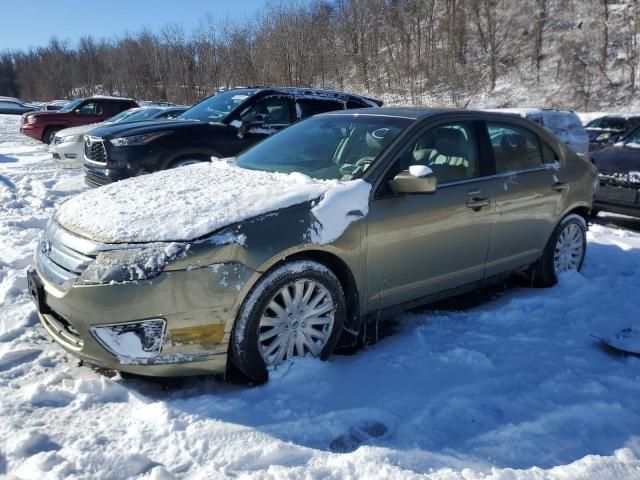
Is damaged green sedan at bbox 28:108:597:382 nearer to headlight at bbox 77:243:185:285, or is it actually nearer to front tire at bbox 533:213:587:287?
headlight at bbox 77:243:185:285

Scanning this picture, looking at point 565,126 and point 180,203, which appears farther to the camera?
point 565,126

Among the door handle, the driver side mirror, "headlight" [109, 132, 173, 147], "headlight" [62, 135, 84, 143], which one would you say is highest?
"headlight" [109, 132, 173, 147]

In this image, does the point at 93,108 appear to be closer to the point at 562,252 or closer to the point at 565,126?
the point at 565,126

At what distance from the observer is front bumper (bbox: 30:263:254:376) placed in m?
2.61

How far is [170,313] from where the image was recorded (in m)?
2.64

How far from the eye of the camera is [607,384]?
317cm

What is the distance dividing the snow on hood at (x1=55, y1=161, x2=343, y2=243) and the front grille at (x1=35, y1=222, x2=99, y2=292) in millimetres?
59

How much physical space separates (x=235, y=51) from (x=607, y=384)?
40.1 meters

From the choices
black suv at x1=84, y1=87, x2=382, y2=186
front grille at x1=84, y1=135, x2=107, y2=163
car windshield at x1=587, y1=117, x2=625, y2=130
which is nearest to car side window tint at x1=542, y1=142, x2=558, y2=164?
black suv at x1=84, y1=87, x2=382, y2=186

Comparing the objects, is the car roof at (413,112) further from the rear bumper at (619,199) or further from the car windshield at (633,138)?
the car windshield at (633,138)

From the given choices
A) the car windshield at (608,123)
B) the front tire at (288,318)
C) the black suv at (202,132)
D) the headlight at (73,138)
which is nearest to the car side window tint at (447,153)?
the front tire at (288,318)

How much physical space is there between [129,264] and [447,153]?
94.6 inches

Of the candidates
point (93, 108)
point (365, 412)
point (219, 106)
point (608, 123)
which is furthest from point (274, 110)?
point (608, 123)

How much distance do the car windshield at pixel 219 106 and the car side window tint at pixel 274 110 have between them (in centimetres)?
24
